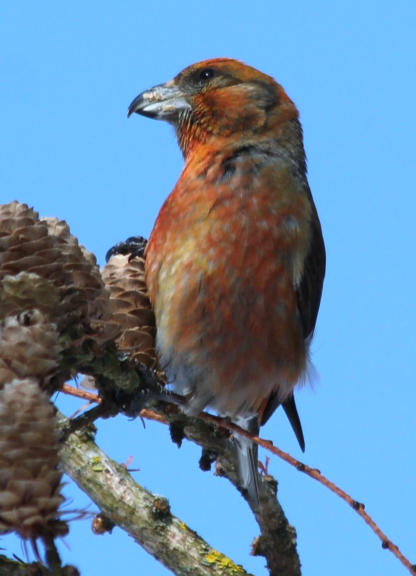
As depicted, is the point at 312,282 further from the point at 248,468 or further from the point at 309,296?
the point at 248,468

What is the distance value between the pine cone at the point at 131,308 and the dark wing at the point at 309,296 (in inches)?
25.3

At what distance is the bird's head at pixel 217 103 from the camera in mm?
3391

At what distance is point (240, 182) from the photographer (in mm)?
3123

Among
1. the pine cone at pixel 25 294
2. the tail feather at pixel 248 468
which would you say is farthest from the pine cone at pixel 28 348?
the tail feather at pixel 248 468

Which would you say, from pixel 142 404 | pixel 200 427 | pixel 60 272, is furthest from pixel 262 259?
pixel 60 272

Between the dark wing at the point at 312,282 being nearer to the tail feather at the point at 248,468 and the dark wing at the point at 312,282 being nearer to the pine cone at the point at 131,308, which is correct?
the tail feather at the point at 248,468

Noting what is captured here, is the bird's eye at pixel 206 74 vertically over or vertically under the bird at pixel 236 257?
over

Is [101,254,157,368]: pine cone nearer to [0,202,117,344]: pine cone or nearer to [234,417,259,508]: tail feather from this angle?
[234,417,259,508]: tail feather

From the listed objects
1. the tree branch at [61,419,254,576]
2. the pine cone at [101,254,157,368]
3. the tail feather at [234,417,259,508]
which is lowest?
the tree branch at [61,419,254,576]

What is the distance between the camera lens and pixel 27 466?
1406mm

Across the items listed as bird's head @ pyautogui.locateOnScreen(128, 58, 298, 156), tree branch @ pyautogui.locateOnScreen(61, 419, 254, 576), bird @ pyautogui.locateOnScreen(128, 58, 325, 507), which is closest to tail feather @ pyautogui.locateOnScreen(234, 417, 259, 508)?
bird @ pyautogui.locateOnScreen(128, 58, 325, 507)

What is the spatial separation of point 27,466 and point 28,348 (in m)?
0.18

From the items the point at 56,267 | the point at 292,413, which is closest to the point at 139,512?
the point at 292,413

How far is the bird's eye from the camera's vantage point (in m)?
3.52
